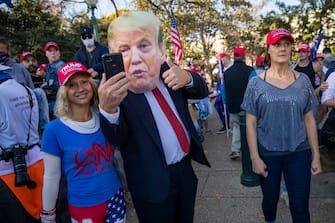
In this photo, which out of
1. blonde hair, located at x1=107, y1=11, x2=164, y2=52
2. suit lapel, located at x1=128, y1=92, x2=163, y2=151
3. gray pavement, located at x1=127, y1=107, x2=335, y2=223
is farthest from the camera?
gray pavement, located at x1=127, y1=107, x2=335, y2=223

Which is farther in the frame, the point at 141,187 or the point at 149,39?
the point at 141,187

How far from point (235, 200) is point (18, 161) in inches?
103

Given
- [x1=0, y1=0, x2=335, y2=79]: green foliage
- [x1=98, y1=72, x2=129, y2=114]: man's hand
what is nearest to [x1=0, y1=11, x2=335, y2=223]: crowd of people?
[x1=98, y1=72, x2=129, y2=114]: man's hand

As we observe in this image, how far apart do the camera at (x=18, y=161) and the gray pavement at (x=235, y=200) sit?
1.59 m

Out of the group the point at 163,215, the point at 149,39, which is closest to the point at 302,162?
the point at 163,215

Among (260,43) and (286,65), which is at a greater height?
(286,65)

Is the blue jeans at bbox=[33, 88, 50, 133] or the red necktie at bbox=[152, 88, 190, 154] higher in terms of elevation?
the red necktie at bbox=[152, 88, 190, 154]

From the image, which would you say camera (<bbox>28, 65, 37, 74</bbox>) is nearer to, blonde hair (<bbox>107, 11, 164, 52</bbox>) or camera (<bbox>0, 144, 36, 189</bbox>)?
camera (<bbox>0, 144, 36, 189</bbox>)

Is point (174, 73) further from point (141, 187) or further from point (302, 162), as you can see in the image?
point (302, 162)

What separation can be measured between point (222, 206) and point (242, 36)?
1927cm

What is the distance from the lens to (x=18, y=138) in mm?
2551

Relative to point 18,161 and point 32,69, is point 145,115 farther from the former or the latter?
point 32,69

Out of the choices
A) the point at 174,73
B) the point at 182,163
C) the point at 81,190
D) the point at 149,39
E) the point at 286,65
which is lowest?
the point at 81,190

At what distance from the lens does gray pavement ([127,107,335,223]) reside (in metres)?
3.37
